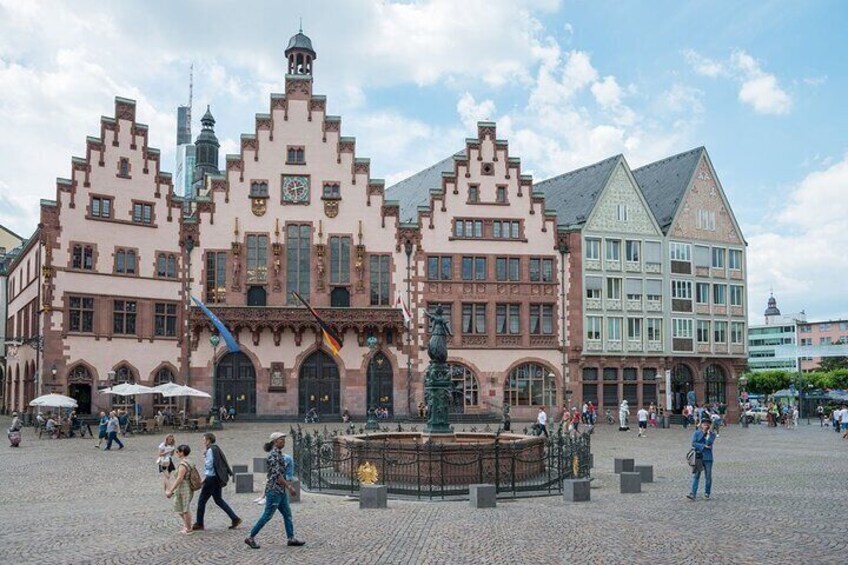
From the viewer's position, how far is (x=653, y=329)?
205 feet

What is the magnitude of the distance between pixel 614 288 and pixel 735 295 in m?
10.3

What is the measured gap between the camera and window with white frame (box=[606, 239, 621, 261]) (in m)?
61.9

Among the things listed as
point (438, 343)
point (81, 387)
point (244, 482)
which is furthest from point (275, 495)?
point (81, 387)

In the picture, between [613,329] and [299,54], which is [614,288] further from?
[299,54]

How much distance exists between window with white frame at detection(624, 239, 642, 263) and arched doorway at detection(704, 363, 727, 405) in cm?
1002

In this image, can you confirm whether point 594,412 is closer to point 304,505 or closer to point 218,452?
point 304,505

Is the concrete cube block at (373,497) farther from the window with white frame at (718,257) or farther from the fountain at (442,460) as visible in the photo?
the window with white frame at (718,257)

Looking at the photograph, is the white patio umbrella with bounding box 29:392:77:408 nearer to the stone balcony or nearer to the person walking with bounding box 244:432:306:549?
the stone balcony

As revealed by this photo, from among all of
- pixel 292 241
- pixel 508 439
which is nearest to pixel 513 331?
pixel 292 241

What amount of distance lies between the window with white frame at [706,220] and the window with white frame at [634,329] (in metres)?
8.62

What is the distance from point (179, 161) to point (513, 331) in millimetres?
148512

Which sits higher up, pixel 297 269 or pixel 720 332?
pixel 297 269

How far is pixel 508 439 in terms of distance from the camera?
93.2ft

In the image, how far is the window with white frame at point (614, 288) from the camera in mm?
61775
